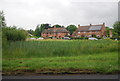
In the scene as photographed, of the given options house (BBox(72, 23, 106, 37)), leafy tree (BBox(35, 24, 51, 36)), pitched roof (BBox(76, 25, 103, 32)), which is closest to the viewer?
leafy tree (BBox(35, 24, 51, 36))

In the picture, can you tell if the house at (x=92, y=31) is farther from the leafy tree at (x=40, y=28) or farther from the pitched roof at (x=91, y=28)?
the leafy tree at (x=40, y=28)

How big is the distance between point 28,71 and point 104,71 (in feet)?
11.3

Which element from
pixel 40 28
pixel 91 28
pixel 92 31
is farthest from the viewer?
pixel 91 28

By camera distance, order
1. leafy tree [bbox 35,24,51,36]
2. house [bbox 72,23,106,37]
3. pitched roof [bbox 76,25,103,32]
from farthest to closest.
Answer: pitched roof [bbox 76,25,103,32]
house [bbox 72,23,106,37]
leafy tree [bbox 35,24,51,36]

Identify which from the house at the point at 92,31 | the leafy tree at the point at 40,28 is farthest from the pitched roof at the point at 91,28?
the leafy tree at the point at 40,28

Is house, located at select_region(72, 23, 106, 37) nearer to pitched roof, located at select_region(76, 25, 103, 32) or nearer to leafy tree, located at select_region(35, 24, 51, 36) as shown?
pitched roof, located at select_region(76, 25, 103, 32)

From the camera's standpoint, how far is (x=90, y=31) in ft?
178

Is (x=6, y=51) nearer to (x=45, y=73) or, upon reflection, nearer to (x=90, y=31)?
(x=45, y=73)

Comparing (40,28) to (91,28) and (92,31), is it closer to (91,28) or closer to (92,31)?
(92,31)

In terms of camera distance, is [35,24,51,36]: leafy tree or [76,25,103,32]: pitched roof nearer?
[35,24,51,36]: leafy tree

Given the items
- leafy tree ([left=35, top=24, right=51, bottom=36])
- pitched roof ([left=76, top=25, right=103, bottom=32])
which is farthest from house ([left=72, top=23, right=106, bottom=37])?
leafy tree ([left=35, top=24, right=51, bottom=36])

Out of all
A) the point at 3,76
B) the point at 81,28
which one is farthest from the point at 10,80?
the point at 81,28

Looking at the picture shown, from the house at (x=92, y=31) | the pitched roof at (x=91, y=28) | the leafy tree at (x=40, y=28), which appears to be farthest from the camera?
the pitched roof at (x=91, y=28)

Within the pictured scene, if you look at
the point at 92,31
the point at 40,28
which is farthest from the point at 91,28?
the point at 40,28
